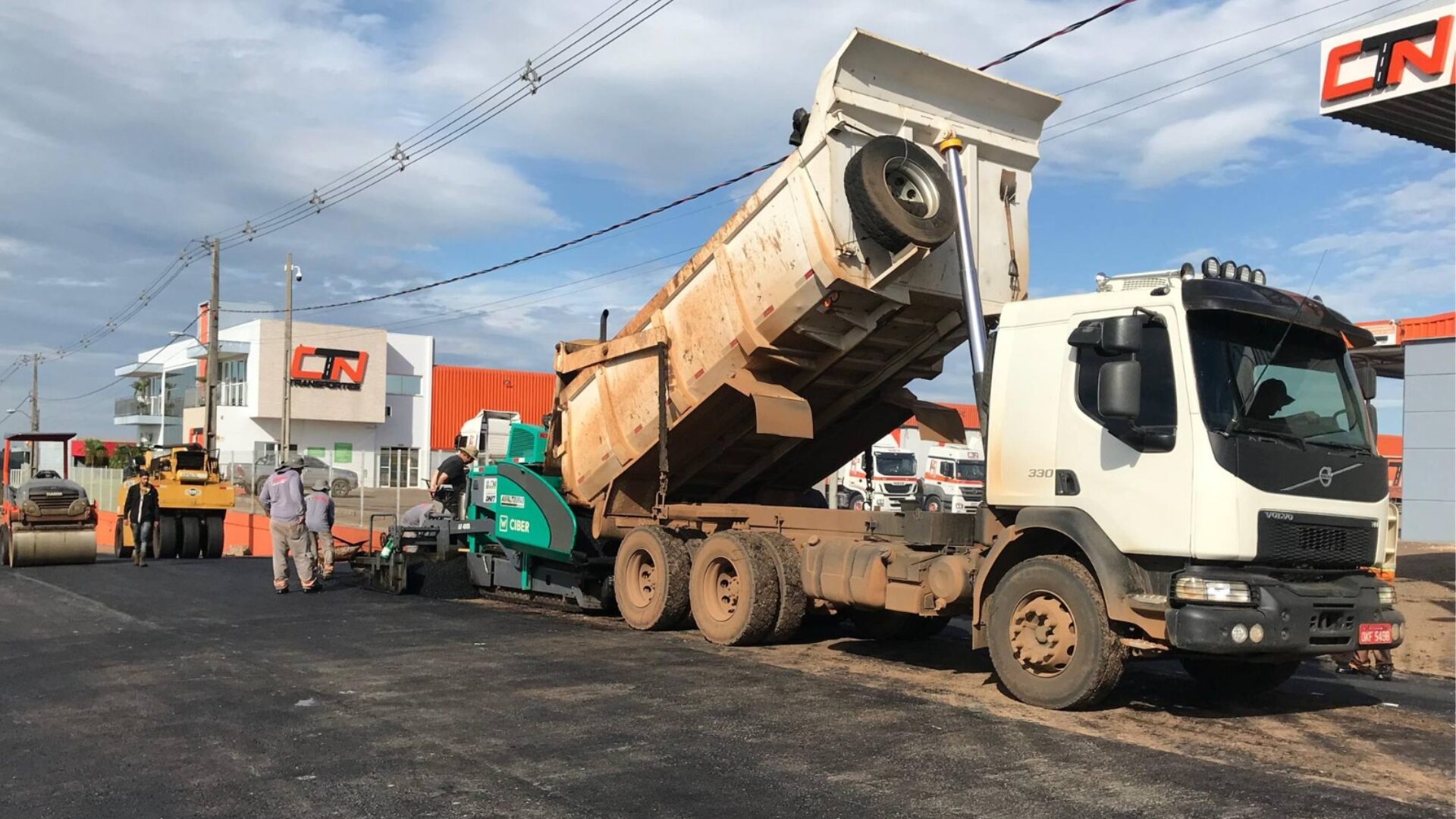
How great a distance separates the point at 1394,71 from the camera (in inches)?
488

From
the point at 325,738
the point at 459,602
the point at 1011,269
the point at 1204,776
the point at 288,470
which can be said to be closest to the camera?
the point at 1204,776

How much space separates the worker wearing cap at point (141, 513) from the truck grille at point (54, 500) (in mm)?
1044

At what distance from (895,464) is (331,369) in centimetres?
2956

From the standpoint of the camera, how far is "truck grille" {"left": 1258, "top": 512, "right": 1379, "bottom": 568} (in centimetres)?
662

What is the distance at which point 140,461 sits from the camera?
21.9 metres

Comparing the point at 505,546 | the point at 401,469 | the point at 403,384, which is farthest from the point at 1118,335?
the point at 403,384

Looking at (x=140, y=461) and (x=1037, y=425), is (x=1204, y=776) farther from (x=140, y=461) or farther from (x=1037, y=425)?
(x=140, y=461)

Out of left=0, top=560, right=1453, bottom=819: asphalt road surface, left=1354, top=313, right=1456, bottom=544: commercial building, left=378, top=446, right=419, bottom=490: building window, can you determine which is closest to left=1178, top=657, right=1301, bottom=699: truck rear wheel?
left=0, top=560, right=1453, bottom=819: asphalt road surface

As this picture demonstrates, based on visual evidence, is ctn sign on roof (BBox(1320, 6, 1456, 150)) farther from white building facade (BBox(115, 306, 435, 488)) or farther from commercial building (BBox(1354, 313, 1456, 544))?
white building facade (BBox(115, 306, 435, 488))

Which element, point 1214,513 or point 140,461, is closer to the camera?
point 1214,513

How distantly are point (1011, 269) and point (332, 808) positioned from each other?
657cm

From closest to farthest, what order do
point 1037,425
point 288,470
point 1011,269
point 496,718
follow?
point 496,718 < point 1037,425 < point 1011,269 < point 288,470

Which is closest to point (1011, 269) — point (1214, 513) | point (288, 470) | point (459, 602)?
point (1214, 513)

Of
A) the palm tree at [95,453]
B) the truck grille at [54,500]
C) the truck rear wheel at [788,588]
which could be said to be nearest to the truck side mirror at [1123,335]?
the truck rear wheel at [788,588]
